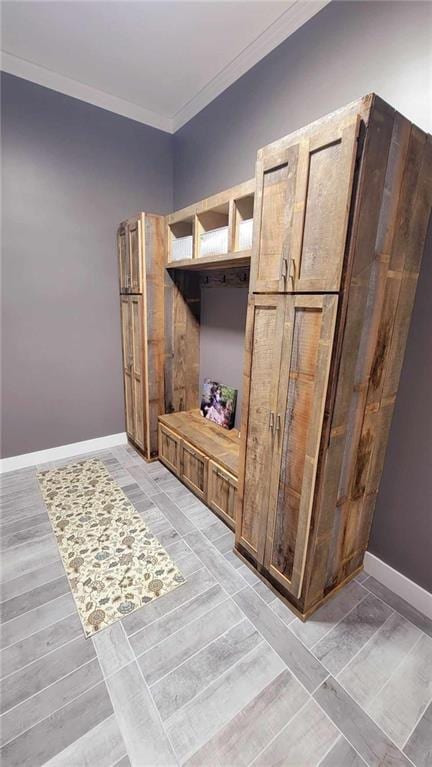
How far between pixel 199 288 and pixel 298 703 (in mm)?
2696

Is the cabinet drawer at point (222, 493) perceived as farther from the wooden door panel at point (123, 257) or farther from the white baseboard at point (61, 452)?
the wooden door panel at point (123, 257)

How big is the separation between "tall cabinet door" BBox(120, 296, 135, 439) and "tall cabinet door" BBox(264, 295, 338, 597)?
1884 mm

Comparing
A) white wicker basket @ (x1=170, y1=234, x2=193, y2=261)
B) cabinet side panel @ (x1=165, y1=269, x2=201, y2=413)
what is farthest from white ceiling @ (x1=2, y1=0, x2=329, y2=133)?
cabinet side panel @ (x1=165, y1=269, x2=201, y2=413)

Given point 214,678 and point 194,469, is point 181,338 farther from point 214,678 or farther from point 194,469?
point 214,678

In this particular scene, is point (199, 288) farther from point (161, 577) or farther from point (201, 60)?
point (161, 577)

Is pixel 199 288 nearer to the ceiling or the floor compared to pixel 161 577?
nearer to the ceiling

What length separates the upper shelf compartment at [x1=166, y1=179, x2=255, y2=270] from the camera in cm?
181

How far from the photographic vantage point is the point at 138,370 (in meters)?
2.84

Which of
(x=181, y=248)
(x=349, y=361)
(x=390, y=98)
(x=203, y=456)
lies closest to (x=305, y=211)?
(x=349, y=361)

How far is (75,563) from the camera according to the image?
1855mm

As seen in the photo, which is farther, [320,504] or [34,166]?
[34,166]

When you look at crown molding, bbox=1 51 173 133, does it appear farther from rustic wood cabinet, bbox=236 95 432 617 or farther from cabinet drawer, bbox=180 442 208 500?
cabinet drawer, bbox=180 442 208 500

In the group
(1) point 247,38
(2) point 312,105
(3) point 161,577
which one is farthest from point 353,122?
(3) point 161,577

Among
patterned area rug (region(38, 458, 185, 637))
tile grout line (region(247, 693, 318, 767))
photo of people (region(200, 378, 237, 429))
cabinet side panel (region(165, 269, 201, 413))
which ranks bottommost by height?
patterned area rug (region(38, 458, 185, 637))
